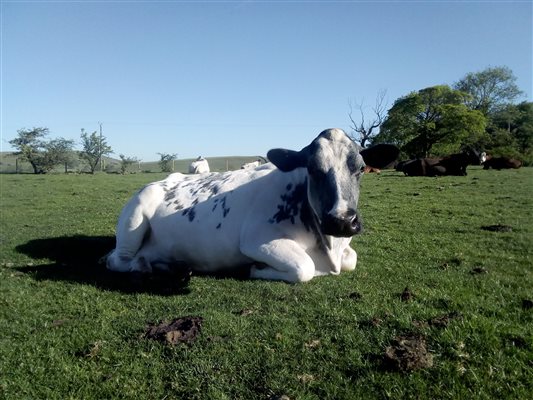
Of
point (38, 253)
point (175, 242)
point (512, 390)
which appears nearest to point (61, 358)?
point (175, 242)

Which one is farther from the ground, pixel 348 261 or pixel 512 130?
pixel 512 130

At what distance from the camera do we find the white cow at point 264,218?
17.3 feet

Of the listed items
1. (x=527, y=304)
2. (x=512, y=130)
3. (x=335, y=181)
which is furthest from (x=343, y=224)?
(x=512, y=130)

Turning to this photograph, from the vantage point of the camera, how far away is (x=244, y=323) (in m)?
4.25

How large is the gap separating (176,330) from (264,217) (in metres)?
2.33

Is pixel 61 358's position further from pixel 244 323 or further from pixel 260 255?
pixel 260 255

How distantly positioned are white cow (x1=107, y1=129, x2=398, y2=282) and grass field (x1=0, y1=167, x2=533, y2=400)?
0.36 metres

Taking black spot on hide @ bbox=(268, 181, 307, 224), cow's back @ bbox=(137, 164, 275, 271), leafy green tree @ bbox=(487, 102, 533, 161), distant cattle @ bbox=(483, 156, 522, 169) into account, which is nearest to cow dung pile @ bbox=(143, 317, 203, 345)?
cow's back @ bbox=(137, 164, 275, 271)

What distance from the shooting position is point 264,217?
606 centimetres

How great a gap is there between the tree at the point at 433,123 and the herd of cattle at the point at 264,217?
199ft

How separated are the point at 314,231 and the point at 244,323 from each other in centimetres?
→ 197

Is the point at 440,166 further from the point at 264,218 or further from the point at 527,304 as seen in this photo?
the point at 527,304

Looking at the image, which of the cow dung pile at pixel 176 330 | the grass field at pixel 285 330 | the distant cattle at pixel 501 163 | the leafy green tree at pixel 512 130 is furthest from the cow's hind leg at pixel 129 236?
the leafy green tree at pixel 512 130

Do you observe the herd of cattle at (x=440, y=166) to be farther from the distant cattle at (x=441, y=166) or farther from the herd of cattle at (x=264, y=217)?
the herd of cattle at (x=264, y=217)
